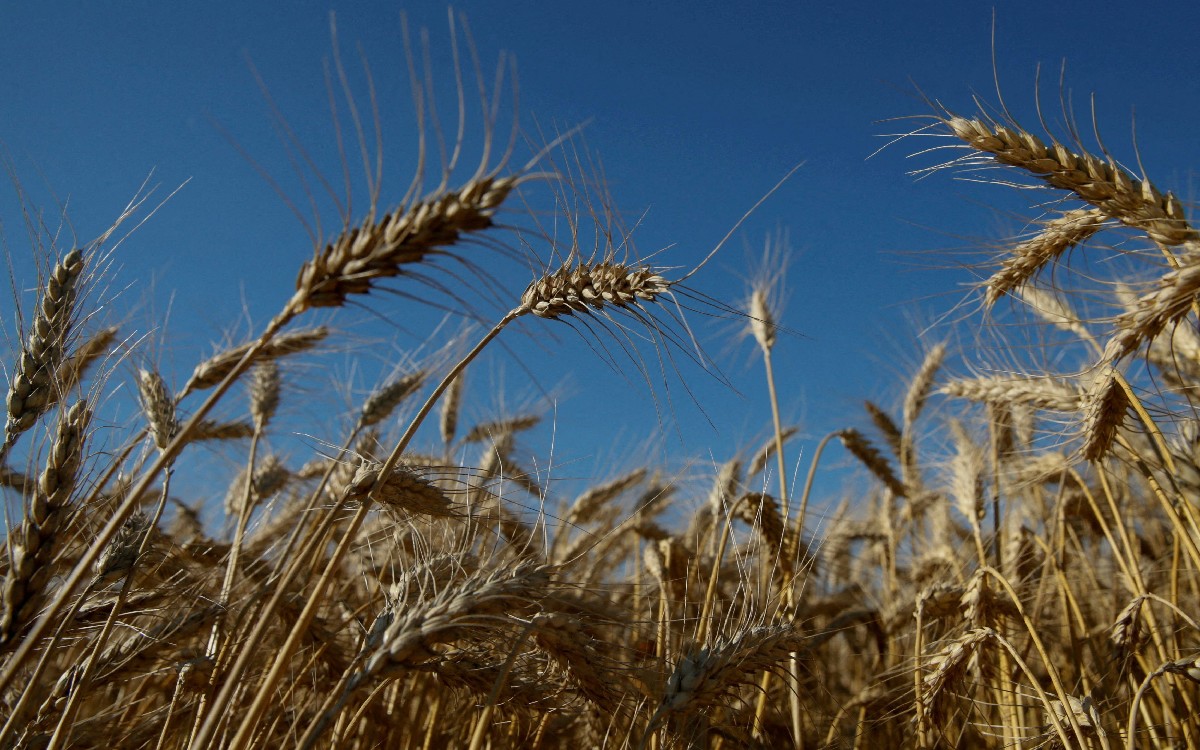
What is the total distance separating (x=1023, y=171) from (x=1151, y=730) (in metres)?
1.74

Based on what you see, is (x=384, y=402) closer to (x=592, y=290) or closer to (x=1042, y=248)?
(x=592, y=290)

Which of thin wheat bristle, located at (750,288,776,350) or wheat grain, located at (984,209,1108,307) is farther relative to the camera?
thin wheat bristle, located at (750,288,776,350)

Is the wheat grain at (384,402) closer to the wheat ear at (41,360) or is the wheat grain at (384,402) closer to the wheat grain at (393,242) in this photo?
the wheat ear at (41,360)

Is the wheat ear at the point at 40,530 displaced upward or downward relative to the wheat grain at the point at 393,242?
downward

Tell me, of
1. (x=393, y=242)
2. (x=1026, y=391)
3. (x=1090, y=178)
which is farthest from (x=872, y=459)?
(x=393, y=242)

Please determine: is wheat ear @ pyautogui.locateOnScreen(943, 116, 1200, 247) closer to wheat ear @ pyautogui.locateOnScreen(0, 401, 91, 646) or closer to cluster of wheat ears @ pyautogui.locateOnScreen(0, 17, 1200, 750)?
cluster of wheat ears @ pyautogui.locateOnScreen(0, 17, 1200, 750)

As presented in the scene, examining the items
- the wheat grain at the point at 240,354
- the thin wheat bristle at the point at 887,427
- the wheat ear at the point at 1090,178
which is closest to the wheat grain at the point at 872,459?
the thin wheat bristle at the point at 887,427

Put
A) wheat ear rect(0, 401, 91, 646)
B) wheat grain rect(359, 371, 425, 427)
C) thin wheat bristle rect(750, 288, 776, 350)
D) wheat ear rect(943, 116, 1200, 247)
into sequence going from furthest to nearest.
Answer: thin wheat bristle rect(750, 288, 776, 350)
wheat grain rect(359, 371, 425, 427)
wheat ear rect(943, 116, 1200, 247)
wheat ear rect(0, 401, 91, 646)

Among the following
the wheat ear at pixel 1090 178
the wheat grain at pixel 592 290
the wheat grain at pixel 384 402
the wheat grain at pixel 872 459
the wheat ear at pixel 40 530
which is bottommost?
the wheat ear at pixel 40 530

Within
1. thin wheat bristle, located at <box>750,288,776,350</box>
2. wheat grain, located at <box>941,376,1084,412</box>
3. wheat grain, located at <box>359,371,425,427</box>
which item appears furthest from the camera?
thin wheat bristle, located at <box>750,288,776,350</box>

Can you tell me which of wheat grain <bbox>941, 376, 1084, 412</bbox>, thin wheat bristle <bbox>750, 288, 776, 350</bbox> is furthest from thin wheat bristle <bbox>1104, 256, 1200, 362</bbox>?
thin wheat bristle <bbox>750, 288, 776, 350</bbox>

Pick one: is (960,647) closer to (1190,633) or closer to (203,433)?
(1190,633)

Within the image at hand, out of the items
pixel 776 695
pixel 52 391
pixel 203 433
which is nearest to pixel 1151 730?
pixel 776 695

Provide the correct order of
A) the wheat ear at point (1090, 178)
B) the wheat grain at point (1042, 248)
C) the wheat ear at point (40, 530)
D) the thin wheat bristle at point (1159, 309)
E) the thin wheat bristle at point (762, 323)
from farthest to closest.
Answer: the thin wheat bristle at point (762, 323)
the wheat grain at point (1042, 248)
the wheat ear at point (1090, 178)
the thin wheat bristle at point (1159, 309)
the wheat ear at point (40, 530)
